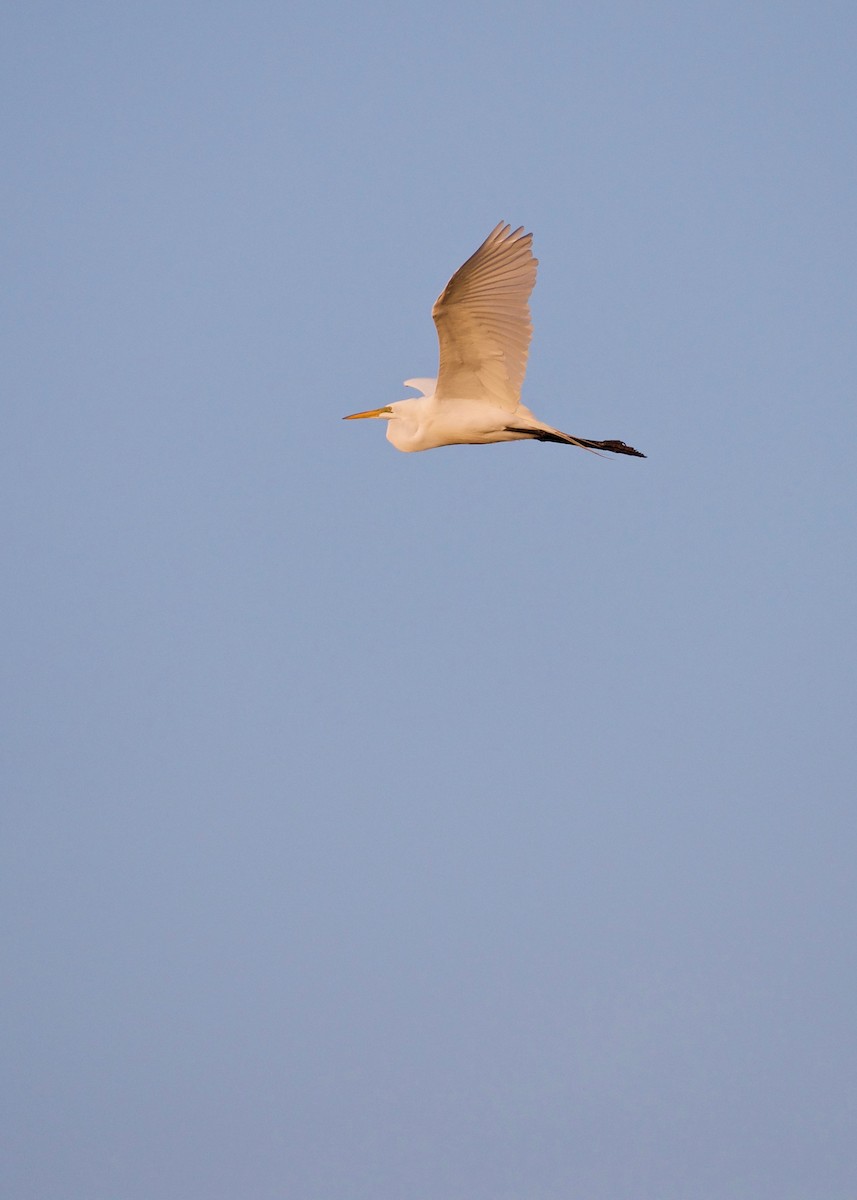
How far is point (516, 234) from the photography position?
46.3 feet

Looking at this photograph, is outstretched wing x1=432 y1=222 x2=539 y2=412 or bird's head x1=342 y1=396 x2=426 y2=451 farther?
bird's head x1=342 y1=396 x2=426 y2=451

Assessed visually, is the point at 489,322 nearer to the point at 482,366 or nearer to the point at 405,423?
the point at 482,366

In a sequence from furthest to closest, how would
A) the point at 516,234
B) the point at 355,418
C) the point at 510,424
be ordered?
the point at 355,418 → the point at 510,424 → the point at 516,234

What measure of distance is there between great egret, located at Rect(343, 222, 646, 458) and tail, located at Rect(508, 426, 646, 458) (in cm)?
1

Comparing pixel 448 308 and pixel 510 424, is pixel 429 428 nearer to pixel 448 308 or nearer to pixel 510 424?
pixel 510 424

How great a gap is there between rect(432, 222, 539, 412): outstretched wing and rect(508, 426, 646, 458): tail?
1.17 ft

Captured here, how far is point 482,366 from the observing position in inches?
600

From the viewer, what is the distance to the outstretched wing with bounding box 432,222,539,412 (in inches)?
555

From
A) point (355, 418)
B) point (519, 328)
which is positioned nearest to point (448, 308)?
point (519, 328)

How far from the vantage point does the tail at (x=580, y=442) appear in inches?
608

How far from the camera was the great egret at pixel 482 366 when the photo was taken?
14.2 metres

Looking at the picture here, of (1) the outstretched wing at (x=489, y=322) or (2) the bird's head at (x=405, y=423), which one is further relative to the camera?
(2) the bird's head at (x=405, y=423)

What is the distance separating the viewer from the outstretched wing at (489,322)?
46.3 feet

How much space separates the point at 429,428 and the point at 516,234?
249 centimetres
